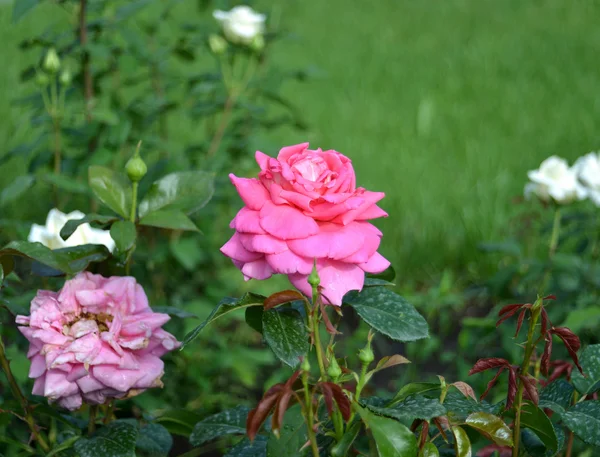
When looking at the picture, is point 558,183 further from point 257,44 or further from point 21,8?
point 21,8

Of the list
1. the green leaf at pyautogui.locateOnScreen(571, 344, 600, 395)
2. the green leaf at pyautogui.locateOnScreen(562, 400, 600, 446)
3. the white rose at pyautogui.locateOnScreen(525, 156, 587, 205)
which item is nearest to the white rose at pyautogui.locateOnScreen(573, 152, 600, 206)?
the white rose at pyautogui.locateOnScreen(525, 156, 587, 205)

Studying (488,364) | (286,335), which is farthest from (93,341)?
(488,364)

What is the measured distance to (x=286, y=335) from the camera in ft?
2.81

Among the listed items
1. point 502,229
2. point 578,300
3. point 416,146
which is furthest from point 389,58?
point 578,300

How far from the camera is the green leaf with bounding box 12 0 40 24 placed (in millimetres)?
1626

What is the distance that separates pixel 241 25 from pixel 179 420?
46.5 inches

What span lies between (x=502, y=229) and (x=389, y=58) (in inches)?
83.7

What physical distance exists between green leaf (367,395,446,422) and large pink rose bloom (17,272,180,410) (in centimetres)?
29

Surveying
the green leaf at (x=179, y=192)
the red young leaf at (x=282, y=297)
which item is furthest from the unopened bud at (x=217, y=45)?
the red young leaf at (x=282, y=297)

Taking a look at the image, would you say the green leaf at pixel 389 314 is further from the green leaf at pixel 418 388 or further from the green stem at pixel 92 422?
the green stem at pixel 92 422

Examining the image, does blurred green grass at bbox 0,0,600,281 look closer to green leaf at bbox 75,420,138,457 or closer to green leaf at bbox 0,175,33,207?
green leaf at bbox 0,175,33,207

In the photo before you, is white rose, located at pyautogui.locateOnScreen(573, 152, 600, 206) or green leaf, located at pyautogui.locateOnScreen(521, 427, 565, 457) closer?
green leaf, located at pyautogui.locateOnScreen(521, 427, 565, 457)

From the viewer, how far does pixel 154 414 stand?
1.18 metres

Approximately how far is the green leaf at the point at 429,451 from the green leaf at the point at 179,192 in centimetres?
44
